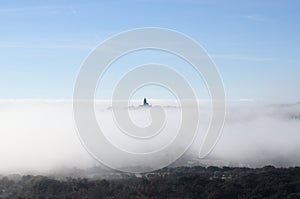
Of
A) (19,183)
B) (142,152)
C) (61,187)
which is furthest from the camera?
(142,152)

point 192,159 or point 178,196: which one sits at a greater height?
point 192,159

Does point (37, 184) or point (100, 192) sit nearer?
point (100, 192)

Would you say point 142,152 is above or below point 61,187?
above

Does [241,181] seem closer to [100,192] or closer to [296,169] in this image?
[296,169]

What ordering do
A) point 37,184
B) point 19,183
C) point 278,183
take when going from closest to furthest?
point 278,183 → point 37,184 → point 19,183

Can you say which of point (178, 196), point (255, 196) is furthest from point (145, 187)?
point (255, 196)

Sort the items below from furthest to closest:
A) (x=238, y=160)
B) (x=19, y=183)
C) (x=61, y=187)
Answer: (x=238, y=160) < (x=19, y=183) < (x=61, y=187)

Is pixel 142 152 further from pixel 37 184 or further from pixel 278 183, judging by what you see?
pixel 278 183

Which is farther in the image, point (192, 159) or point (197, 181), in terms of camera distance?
point (192, 159)

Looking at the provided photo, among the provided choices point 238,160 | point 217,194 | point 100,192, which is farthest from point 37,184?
point 238,160
